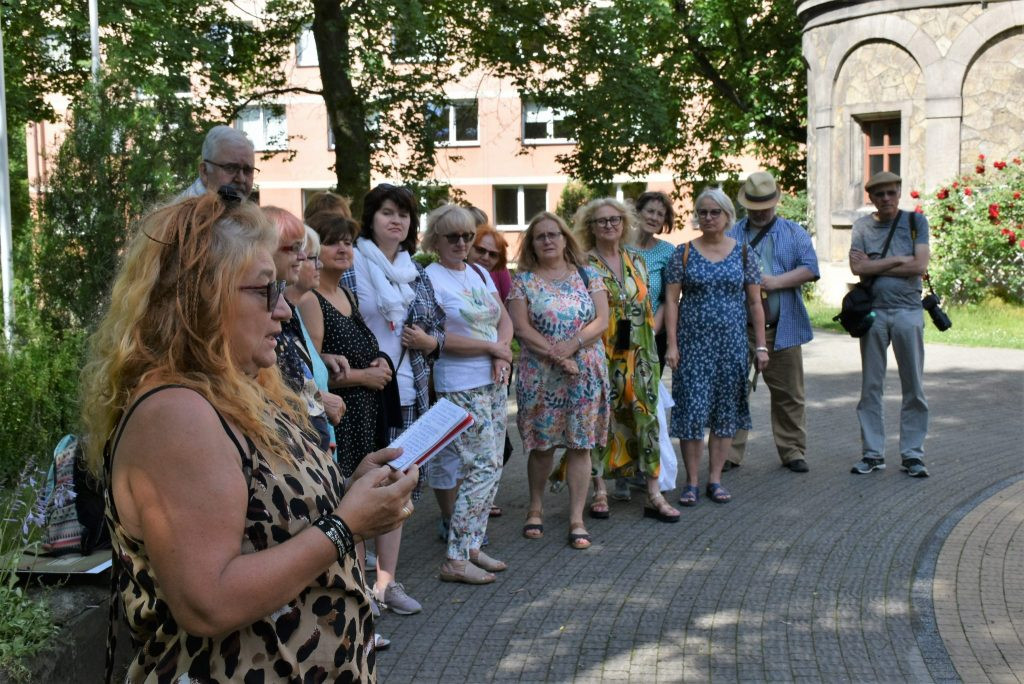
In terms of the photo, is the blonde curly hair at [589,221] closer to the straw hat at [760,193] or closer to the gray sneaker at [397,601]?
the straw hat at [760,193]

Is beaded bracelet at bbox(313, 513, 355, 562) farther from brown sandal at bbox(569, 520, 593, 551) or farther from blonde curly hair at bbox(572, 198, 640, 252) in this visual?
blonde curly hair at bbox(572, 198, 640, 252)

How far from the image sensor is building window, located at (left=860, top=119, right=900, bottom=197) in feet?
80.6

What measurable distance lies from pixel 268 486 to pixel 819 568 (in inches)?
189

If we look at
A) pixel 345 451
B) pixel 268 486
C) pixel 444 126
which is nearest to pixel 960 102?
pixel 444 126

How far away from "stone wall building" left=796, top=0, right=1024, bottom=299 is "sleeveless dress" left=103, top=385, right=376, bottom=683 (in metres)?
22.5

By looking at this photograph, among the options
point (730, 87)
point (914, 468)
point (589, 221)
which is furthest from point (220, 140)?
point (730, 87)

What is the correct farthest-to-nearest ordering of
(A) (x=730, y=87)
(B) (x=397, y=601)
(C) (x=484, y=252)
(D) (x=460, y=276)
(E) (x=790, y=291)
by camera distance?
(A) (x=730, y=87) < (E) (x=790, y=291) < (C) (x=484, y=252) < (D) (x=460, y=276) < (B) (x=397, y=601)

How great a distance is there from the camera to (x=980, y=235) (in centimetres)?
2127

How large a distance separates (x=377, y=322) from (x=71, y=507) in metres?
2.06

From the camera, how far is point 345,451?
557 centimetres

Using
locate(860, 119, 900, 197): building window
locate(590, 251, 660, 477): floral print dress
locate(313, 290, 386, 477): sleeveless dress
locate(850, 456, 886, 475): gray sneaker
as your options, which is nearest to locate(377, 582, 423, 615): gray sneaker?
locate(313, 290, 386, 477): sleeveless dress

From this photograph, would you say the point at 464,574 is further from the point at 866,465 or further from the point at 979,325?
the point at 979,325

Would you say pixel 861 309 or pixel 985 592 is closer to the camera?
pixel 985 592

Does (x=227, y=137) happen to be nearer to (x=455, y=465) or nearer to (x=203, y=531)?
(x=455, y=465)
